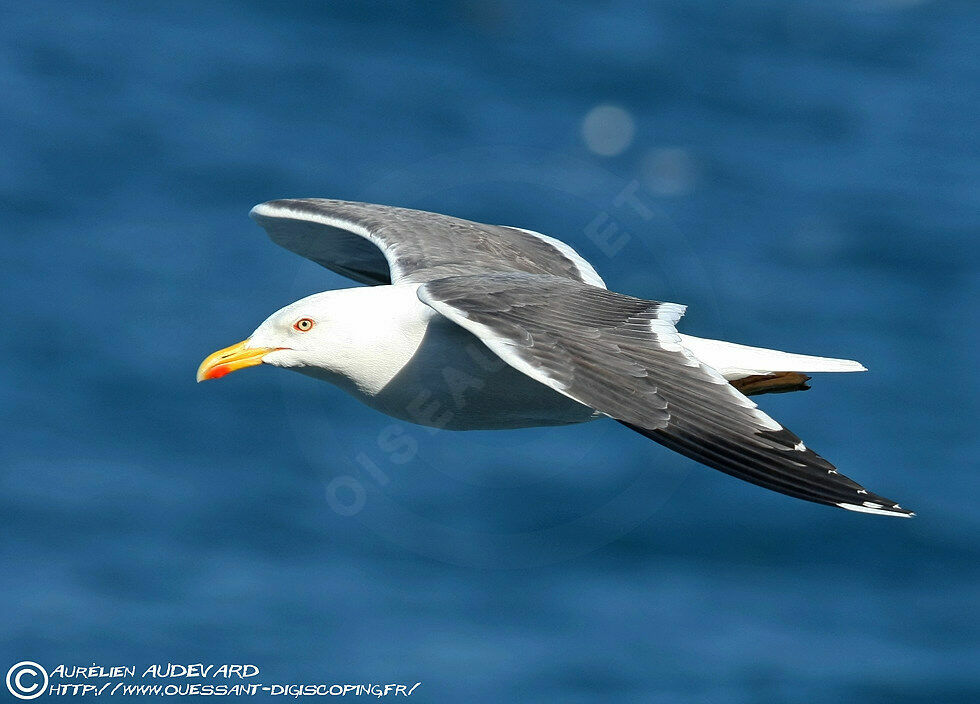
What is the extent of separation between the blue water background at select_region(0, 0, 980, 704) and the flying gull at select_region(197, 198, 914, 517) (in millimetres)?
13241

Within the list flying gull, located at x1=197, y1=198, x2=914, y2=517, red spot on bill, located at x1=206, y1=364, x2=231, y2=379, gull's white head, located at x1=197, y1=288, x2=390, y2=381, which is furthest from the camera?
gull's white head, located at x1=197, y1=288, x2=390, y2=381

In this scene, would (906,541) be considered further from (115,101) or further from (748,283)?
(115,101)

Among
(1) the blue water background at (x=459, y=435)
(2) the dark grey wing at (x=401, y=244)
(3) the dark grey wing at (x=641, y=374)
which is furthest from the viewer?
(1) the blue water background at (x=459, y=435)

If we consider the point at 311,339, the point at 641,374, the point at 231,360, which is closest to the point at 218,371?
the point at 231,360

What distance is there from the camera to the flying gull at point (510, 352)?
845 cm

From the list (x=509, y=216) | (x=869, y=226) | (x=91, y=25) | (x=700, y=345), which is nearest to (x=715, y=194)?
(x=869, y=226)

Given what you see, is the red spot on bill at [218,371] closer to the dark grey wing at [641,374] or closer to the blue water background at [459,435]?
the dark grey wing at [641,374]

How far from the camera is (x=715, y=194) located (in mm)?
35625

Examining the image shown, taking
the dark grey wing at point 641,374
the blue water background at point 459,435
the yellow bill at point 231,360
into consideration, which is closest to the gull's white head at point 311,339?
the yellow bill at point 231,360

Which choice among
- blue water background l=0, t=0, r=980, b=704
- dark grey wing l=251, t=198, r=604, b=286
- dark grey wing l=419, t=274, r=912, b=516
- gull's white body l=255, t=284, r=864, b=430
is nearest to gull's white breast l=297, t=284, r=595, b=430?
gull's white body l=255, t=284, r=864, b=430

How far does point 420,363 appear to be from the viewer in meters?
10.3

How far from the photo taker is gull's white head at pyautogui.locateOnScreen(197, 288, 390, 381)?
10.3 metres

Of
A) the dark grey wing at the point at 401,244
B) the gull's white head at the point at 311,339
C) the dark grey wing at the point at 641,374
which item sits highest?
the dark grey wing at the point at 401,244

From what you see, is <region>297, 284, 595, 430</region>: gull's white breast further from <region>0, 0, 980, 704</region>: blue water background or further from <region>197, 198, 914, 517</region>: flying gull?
<region>0, 0, 980, 704</region>: blue water background
